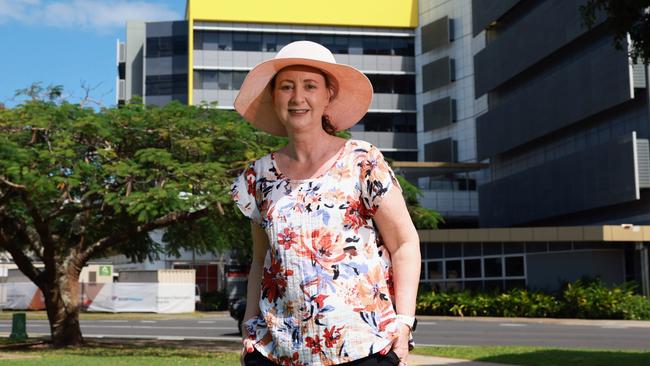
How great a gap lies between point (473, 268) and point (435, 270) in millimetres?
2365

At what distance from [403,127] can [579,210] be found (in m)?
24.9

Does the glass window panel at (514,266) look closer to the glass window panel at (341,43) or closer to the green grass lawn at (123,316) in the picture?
the green grass lawn at (123,316)

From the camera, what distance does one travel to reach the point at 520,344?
20.4 meters

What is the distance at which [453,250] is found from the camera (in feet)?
135

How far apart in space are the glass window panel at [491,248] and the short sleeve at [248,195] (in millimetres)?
36542

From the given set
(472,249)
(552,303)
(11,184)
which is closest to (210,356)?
(11,184)

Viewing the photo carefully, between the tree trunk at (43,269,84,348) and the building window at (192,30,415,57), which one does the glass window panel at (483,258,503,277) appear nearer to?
the tree trunk at (43,269,84,348)

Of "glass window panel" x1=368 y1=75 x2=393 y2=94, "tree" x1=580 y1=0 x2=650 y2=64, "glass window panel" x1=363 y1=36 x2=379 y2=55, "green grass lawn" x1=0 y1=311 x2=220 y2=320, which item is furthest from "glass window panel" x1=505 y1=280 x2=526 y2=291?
"glass window panel" x1=363 y1=36 x2=379 y2=55

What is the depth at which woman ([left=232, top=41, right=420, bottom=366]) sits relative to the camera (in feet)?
9.79

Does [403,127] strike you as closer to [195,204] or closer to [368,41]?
[368,41]

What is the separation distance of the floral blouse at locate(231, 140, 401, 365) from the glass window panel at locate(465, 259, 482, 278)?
122ft

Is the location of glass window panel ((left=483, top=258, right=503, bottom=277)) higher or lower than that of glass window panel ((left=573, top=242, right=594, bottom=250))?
lower

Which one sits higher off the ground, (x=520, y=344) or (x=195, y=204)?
Result: (x=195, y=204)

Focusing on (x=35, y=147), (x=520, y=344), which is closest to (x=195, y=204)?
(x=35, y=147)
